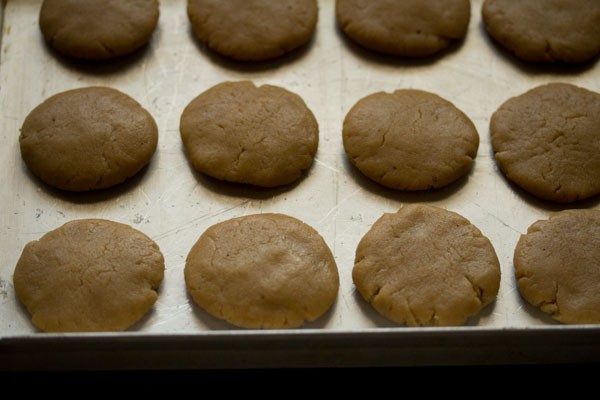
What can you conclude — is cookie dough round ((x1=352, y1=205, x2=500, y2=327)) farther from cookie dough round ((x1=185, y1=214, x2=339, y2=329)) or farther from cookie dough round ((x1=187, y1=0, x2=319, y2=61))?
cookie dough round ((x1=187, y1=0, x2=319, y2=61))

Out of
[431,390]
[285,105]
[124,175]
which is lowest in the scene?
[431,390]

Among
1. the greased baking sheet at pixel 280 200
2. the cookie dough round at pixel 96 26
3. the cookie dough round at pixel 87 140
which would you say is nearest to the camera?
the greased baking sheet at pixel 280 200

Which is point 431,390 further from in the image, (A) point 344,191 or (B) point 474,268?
(A) point 344,191

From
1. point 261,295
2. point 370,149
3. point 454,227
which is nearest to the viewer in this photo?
point 261,295

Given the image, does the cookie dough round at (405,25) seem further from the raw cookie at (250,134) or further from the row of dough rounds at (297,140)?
the raw cookie at (250,134)

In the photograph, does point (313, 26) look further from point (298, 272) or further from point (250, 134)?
point (298, 272)

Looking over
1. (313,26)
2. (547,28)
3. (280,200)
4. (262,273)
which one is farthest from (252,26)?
(547,28)

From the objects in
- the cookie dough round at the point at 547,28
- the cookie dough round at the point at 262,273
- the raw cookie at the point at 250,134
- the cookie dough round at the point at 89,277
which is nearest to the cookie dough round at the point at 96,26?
the raw cookie at the point at 250,134

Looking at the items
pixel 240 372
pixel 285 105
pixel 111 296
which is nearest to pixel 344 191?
pixel 285 105
